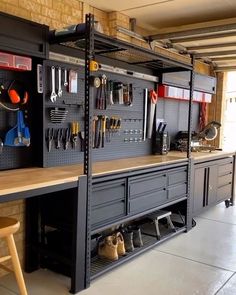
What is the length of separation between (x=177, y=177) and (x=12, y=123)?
6.82 feet

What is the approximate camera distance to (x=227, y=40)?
4.83 meters

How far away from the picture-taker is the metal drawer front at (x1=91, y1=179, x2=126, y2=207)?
2.82m

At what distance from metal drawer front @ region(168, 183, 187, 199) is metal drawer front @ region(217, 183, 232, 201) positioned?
125 centimetres

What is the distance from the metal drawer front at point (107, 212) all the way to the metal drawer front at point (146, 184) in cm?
19

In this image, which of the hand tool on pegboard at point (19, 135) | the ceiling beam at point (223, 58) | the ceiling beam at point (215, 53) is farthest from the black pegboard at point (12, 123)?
the ceiling beam at point (223, 58)

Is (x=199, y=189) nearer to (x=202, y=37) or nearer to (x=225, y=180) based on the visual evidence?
(x=225, y=180)

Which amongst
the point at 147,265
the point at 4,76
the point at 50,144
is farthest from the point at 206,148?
the point at 4,76

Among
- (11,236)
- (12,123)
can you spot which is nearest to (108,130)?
(12,123)

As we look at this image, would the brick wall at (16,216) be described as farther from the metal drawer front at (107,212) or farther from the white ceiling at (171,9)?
the white ceiling at (171,9)

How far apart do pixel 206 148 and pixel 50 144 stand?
10.1 feet

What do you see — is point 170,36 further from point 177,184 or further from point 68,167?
point 68,167

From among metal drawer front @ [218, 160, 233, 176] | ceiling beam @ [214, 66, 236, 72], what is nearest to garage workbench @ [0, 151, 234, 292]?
metal drawer front @ [218, 160, 233, 176]

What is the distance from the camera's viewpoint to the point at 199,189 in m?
4.57

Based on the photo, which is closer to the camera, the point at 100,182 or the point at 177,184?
the point at 100,182
